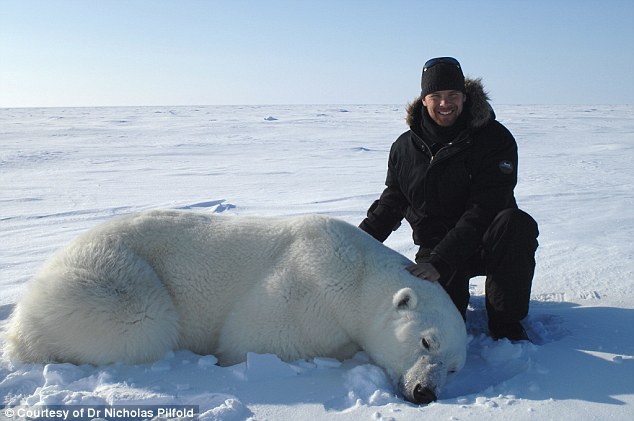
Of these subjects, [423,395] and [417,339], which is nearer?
[423,395]

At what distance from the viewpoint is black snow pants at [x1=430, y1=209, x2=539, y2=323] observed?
343 cm

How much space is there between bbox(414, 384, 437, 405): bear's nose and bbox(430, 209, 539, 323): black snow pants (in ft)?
3.23

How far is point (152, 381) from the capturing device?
9.24ft

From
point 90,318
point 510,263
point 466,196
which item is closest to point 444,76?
point 466,196

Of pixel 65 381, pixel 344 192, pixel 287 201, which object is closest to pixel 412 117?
pixel 65 381

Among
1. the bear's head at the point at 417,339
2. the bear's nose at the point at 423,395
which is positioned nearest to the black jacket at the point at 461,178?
the bear's head at the point at 417,339

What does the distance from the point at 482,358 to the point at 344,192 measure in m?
5.74

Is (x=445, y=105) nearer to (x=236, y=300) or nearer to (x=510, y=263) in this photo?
(x=510, y=263)

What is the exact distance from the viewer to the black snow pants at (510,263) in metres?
3.43

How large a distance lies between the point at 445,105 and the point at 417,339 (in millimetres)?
1697

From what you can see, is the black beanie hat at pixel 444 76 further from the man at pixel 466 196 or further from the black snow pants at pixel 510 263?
the black snow pants at pixel 510 263

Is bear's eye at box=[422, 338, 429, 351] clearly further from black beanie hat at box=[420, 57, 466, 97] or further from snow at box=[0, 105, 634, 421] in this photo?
black beanie hat at box=[420, 57, 466, 97]

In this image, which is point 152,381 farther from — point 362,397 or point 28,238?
point 28,238

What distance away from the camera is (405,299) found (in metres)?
3.07
